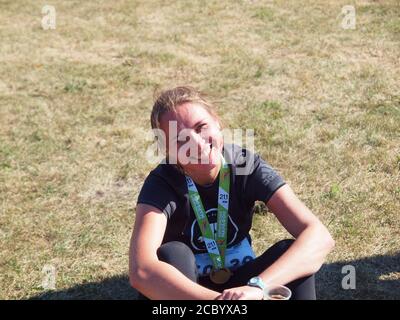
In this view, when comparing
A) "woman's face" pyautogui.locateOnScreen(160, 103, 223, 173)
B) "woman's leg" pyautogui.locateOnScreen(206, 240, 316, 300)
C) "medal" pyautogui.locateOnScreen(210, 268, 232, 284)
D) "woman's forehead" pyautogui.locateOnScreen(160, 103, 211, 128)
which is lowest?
"medal" pyautogui.locateOnScreen(210, 268, 232, 284)

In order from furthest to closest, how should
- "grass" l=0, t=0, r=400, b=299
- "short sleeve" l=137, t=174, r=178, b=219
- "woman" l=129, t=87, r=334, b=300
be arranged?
"grass" l=0, t=0, r=400, b=299
"short sleeve" l=137, t=174, r=178, b=219
"woman" l=129, t=87, r=334, b=300

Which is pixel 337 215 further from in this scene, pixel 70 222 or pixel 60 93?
pixel 60 93

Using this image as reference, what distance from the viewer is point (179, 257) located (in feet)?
8.91

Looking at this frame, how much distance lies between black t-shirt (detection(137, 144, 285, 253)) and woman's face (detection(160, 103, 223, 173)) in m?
0.14

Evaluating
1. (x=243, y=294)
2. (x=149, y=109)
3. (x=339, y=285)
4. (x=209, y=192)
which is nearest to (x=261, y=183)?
(x=209, y=192)

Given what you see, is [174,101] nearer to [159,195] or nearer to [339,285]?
[159,195]

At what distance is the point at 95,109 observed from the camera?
6.63 metres

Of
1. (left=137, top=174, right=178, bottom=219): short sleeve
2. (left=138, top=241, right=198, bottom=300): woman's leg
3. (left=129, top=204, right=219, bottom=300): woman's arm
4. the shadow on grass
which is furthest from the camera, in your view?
the shadow on grass

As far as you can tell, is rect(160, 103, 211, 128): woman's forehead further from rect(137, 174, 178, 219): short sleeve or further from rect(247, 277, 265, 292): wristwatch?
rect(247, 277, 265, 292): wristwatch

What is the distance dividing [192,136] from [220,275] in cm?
79

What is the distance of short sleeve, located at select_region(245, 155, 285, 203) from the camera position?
284cm

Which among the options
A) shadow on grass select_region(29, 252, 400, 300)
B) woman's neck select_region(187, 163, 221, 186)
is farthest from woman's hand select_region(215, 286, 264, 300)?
shadow on grass select_region(29, 252, 400, 300)

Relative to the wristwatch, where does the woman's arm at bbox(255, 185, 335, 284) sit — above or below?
above

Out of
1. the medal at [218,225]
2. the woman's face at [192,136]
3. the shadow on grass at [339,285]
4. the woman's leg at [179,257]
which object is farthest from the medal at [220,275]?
the shadow on grass at [339,285]
